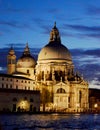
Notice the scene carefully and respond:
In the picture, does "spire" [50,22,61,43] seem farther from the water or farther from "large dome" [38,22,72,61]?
the water

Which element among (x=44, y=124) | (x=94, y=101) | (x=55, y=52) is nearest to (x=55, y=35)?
(x=55, y=52)

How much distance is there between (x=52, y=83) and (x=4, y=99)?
107 ft

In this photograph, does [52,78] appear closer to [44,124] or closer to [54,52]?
[54,52]

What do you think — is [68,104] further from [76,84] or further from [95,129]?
[95,129]

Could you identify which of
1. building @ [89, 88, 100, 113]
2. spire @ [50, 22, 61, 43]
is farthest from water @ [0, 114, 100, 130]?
building @ [89, 88, 100, 113]

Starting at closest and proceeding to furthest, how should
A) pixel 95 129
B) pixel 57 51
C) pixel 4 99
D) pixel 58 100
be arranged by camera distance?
pixel 95 129 → pixel 4 99 → pixel 58 100 → pixel 57 51

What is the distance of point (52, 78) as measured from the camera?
464 feet

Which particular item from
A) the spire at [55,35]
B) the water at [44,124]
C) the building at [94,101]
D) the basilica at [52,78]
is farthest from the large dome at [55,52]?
the water at [44,124]

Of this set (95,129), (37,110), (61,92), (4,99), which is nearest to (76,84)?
(61,92)

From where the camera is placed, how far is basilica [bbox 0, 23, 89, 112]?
13488 cm

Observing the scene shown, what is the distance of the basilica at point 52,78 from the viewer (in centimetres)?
13488

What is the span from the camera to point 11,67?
5950 inches

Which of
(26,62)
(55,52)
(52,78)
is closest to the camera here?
(52,78)

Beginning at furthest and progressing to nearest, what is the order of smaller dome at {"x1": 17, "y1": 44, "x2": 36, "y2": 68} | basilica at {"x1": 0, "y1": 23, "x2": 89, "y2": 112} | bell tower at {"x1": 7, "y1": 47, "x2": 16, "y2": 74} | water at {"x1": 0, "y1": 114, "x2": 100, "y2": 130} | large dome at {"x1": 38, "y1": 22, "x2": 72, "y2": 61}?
smaller dome at {"x1": 17, "y1": 44, "x2": 36, "y2": 68}, bell tower at {"x1": 7, "y1": 47, "x2": 16, "y2": 74}, large dome at {"x1": 38, "y1": 22, "x2": 72, "y2": 61}, basilica at {"x1": 0, "y1": 23, "x2": 89, "y2": 112}, water at {"x1": 0, "y1": 114, "x2": 100, "y2": 130}
